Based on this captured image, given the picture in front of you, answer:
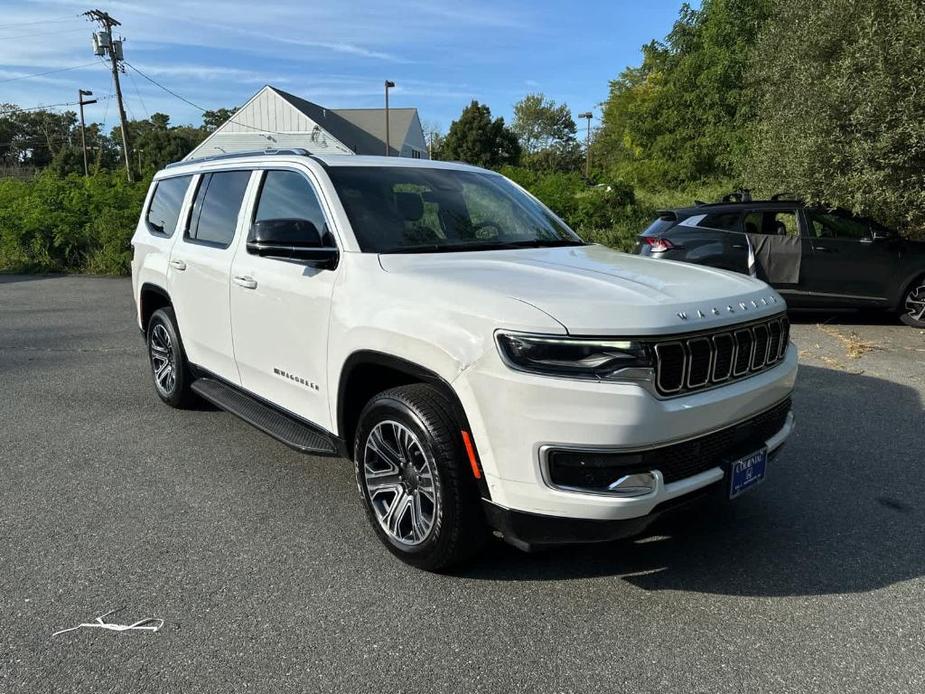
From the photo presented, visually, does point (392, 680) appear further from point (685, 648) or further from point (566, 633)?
point (685, 648)

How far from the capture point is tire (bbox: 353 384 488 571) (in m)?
2.78

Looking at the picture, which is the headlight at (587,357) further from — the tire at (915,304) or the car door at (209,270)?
the tire at (915,304)

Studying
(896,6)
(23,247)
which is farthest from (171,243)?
(23,247)

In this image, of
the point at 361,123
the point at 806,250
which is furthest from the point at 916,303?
the point at 361,123

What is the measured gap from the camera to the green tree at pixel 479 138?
50219 mm

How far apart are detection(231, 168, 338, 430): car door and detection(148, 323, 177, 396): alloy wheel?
4.54 feet

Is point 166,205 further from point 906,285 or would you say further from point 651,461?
point 906,285

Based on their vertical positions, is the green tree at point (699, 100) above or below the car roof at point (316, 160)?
above

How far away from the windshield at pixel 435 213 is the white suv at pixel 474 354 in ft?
0.04

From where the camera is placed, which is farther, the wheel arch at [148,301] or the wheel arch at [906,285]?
the wheel arch at [906,285]

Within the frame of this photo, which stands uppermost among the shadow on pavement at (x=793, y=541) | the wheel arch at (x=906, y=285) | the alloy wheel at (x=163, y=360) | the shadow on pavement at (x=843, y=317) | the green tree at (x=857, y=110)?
the green tree at (x=857, y=110)

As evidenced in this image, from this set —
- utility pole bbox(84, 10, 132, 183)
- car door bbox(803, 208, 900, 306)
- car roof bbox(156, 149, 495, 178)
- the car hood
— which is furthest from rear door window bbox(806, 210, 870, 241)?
utility pole bbox(84, 10, 132, 183)

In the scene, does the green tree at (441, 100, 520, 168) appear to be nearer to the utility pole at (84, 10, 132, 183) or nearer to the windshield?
the utility pole at (84, 10, 132, 183)

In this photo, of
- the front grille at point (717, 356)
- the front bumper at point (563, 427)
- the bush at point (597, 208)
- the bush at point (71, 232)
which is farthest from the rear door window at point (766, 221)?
the bush at point (71, 232)
